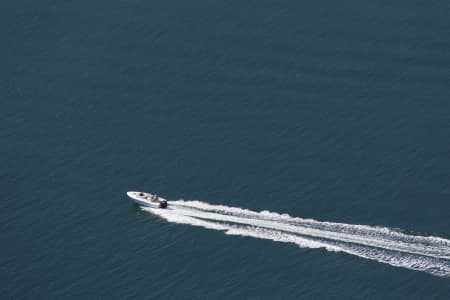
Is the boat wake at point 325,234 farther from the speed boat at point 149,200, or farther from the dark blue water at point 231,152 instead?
the dark blue water at point 231,152

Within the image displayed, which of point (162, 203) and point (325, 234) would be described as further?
point (162, 203)

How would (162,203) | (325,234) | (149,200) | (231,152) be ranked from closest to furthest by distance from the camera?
1. (325,234)
2. (162,203)
3. (149,200)
4. (231,152)

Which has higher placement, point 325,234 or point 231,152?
point 231,152

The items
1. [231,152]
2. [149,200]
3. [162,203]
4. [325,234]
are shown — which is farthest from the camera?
[231,152]

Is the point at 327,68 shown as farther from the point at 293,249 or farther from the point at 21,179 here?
the point at 21,179

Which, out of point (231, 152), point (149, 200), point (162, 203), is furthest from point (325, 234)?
point (149, 200)

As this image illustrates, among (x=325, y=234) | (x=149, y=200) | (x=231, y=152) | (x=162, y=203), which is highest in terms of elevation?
(x=231, y=152)

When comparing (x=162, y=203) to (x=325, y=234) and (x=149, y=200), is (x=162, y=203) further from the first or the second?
(x=325, y=234)

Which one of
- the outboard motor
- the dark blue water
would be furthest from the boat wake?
the dark blue water
